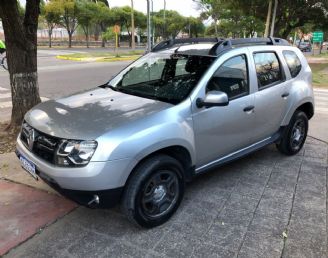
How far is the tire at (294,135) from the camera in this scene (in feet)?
17.2

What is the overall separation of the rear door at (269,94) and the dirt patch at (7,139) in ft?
11.9

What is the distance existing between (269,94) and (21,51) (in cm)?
380

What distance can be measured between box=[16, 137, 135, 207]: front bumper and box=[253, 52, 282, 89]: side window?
228 cm

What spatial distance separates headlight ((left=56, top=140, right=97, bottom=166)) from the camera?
3.01 metres

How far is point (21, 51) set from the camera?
5699 millimetres

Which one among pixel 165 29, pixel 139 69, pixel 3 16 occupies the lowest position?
pixel 139 69

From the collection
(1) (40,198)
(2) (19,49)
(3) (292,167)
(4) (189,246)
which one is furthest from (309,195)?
(2) (19,49)

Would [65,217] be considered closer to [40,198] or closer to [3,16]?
[40,198]

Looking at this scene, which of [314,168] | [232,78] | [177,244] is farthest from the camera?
[314,168]

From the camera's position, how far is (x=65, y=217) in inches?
145

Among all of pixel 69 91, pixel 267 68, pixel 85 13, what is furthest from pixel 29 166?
pixel 85 13

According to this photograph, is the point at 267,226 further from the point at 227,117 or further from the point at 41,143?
the point at 41,143

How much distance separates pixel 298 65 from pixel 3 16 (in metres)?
4.39

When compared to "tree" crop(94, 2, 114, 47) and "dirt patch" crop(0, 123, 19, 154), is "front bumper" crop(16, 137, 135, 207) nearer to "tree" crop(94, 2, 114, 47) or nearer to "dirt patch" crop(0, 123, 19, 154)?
"dirt patch" crop(0, 123, 19, 154)
